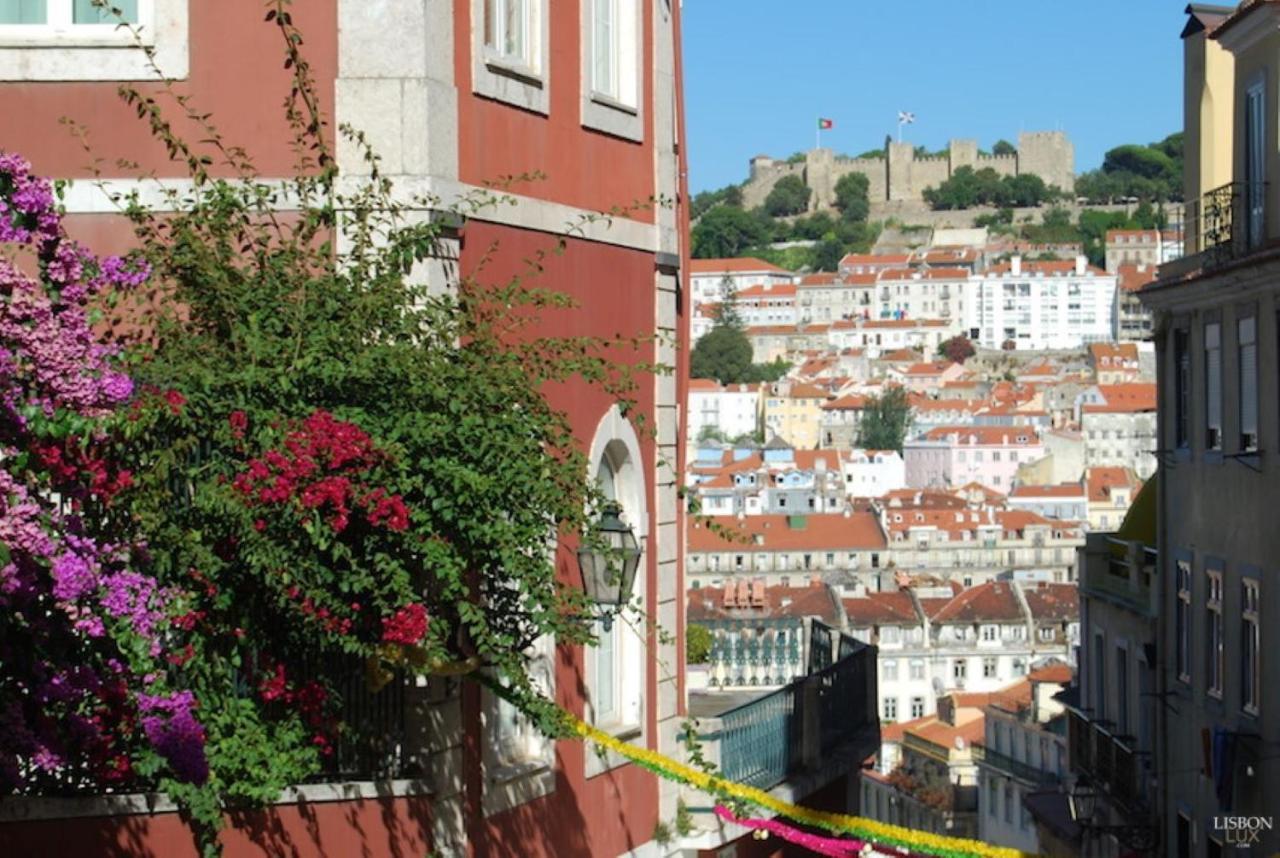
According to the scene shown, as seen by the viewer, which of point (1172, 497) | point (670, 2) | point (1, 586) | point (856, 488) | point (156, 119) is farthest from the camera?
point (856, 488)

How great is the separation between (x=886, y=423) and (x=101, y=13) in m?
166

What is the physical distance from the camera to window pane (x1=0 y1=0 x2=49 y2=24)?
27.0ft

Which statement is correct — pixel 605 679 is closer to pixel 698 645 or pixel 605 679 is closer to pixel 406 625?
pixel 406 625

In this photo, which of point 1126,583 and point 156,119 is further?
point 1126,583

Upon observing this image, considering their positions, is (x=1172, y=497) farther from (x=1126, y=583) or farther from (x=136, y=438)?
(x=136, y=438)

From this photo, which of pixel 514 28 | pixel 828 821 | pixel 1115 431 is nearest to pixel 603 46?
pixel 514 28

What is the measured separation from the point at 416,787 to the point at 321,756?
32 cm

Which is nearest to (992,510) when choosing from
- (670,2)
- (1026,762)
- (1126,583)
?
(1026,762)

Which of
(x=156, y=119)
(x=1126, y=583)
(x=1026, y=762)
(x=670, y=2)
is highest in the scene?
(x=670, y=2)

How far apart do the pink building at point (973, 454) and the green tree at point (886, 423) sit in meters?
6.89

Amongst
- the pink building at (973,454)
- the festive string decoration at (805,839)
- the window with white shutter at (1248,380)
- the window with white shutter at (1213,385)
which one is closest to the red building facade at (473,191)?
the festive string decoration at (805,839)

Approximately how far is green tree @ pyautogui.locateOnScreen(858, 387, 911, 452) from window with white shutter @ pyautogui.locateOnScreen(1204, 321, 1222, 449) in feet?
498

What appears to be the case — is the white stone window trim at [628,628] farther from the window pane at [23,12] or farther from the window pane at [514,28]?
the window pane at [23,12]

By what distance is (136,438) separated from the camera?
284 inches
